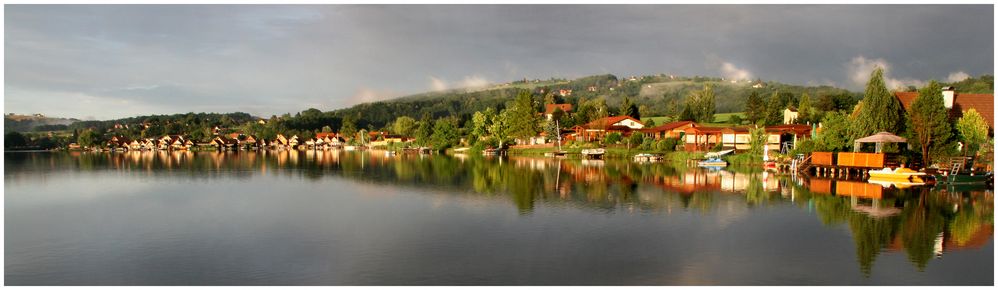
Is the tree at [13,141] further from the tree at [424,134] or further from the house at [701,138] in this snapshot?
the house at [701,138]

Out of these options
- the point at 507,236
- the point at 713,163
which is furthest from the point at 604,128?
the point at 507,236

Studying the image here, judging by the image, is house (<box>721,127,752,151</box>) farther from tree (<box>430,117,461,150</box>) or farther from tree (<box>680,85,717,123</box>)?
tree (<box>430,117,461,150</box>)

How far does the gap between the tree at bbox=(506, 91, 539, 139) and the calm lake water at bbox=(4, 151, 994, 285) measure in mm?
43517

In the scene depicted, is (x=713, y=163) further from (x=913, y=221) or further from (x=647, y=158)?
(x=913, y=221)

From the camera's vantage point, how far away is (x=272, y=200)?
23625 mm

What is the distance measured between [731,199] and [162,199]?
20.7 metres

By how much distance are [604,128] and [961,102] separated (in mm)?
32903

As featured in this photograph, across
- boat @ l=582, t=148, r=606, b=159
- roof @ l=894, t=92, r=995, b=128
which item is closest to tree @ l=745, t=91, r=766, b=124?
boat @ l=582, t=148, r=606, b=159

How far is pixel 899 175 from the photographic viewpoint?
27906 mm

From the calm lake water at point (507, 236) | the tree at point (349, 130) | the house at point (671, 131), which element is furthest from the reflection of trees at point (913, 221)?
the tree at point (349, 130)

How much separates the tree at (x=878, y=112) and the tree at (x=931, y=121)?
5.80 ft

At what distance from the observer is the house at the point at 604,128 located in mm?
66000

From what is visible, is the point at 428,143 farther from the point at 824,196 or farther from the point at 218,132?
the point at 218,132

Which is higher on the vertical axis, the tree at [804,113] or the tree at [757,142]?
the tree at [804,113]
